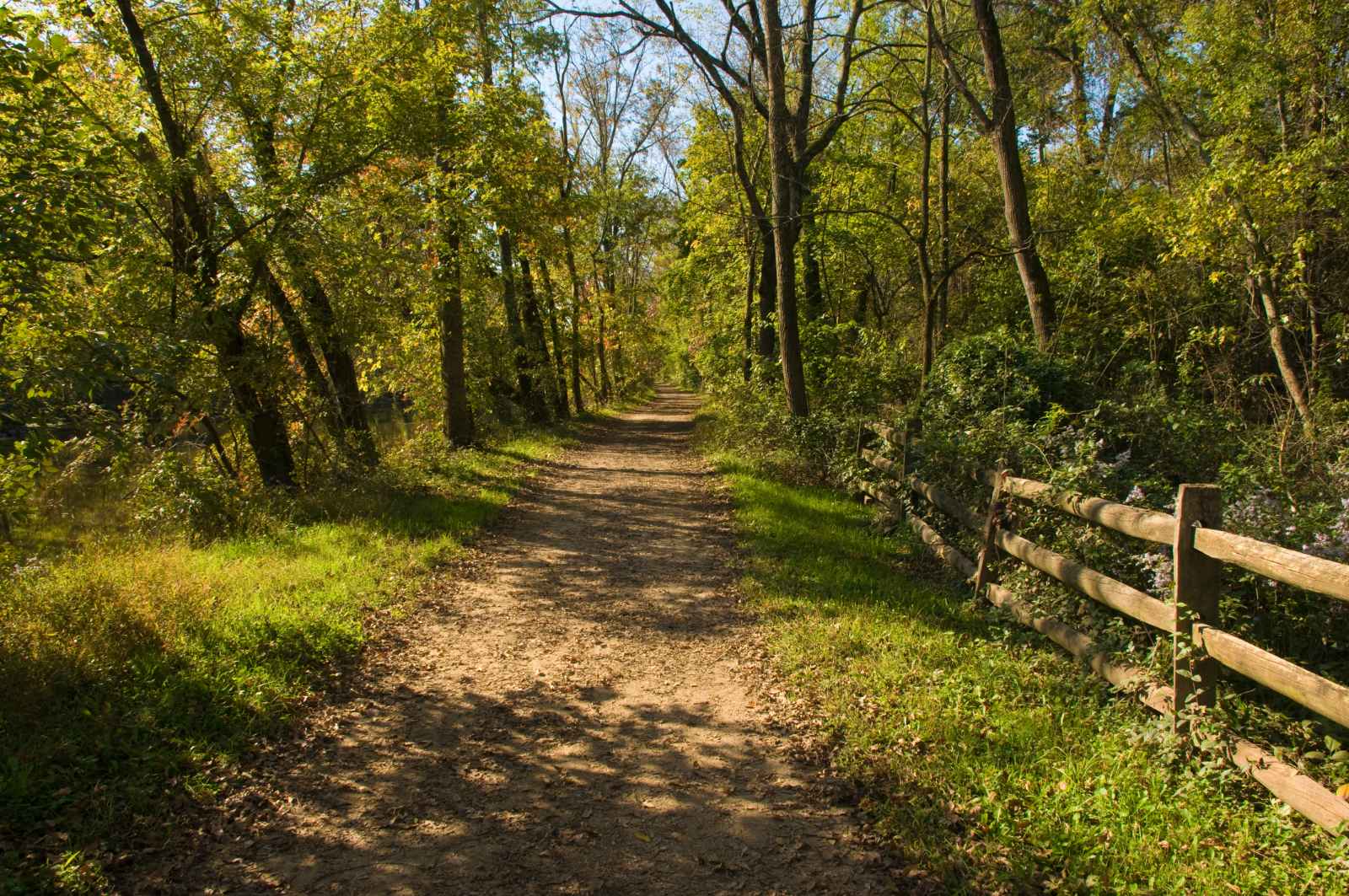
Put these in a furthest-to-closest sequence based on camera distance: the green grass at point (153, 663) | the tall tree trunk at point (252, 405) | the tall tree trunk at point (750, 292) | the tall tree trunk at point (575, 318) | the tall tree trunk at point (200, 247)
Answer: the tall tree trunk at point (575, 318) < the tall tree trunk at point (750, 292) < the tall tree trunk at point (252, 405) < the tall tree trunk at point (200, 247) < the green grass at point (153, 663)

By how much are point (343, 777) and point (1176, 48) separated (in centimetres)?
1861

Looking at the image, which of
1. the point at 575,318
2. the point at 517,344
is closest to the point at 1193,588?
A: the point at 517,344

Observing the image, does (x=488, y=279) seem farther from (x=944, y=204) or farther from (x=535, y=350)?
(x=944, y=204)

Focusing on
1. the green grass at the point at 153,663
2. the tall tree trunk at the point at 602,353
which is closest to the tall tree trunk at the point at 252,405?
the green grass at the point at 153,663

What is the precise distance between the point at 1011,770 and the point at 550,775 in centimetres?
257

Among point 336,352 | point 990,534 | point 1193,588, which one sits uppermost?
point 336,352

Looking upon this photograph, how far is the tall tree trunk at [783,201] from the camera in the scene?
12.4 metres

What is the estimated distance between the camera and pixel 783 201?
521 inches

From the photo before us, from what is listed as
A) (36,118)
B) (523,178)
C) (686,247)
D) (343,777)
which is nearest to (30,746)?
(343,777)

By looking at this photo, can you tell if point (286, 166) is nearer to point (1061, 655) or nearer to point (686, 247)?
point (1061, 655)

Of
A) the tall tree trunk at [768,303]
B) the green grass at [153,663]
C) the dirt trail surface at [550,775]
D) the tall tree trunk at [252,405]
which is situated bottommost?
the dirt trail surface at [550,775]

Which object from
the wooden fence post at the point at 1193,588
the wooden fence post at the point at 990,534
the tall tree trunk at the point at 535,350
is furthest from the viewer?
the tall tree trunk at the point at 535,350

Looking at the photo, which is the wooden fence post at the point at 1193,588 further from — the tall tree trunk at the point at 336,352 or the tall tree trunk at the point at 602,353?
the tall tree trunk at the point at 602,353

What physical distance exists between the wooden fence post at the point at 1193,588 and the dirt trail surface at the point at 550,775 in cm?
201
